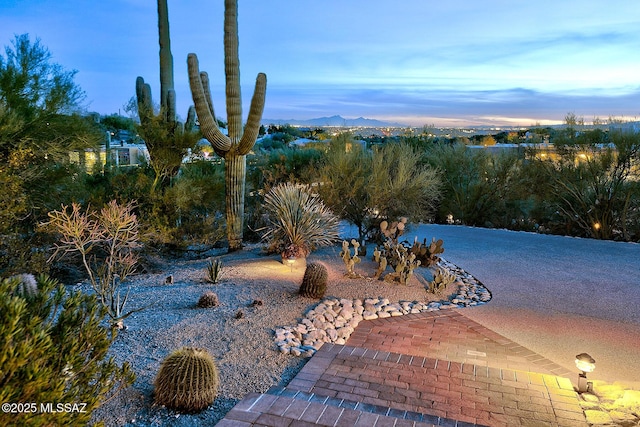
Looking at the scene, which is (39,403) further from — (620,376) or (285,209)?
(285,209)

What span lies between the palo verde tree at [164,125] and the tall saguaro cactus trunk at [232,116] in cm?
85

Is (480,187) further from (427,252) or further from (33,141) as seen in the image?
(33,141)

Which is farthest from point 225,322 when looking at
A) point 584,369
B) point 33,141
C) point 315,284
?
point 33,141

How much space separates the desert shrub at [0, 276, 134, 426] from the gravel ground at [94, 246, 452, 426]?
1335 millimetres

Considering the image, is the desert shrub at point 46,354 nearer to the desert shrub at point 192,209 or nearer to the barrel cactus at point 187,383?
the barrel cactus at point 187,383

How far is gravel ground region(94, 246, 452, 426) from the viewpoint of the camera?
12.1 feet

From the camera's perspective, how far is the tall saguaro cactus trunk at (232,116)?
9.19 m

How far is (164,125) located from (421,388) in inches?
313

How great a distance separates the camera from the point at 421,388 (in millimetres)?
4160

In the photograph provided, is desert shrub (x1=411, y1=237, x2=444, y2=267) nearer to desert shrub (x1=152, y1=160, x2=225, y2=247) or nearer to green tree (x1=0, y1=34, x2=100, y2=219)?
desert shrub (x1=152, y1=160, x2=225, y2=247)

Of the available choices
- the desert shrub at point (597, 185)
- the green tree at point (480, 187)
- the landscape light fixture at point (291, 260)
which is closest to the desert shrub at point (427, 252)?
the landscape light fixture at point (291, 260)

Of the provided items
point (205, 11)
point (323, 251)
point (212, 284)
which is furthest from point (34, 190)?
point (205, 11)

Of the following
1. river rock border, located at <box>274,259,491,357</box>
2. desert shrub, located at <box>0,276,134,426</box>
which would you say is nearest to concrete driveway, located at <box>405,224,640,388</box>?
river rock border, located at <box>274,259,491,357</box>

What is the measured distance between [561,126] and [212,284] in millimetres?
12511
